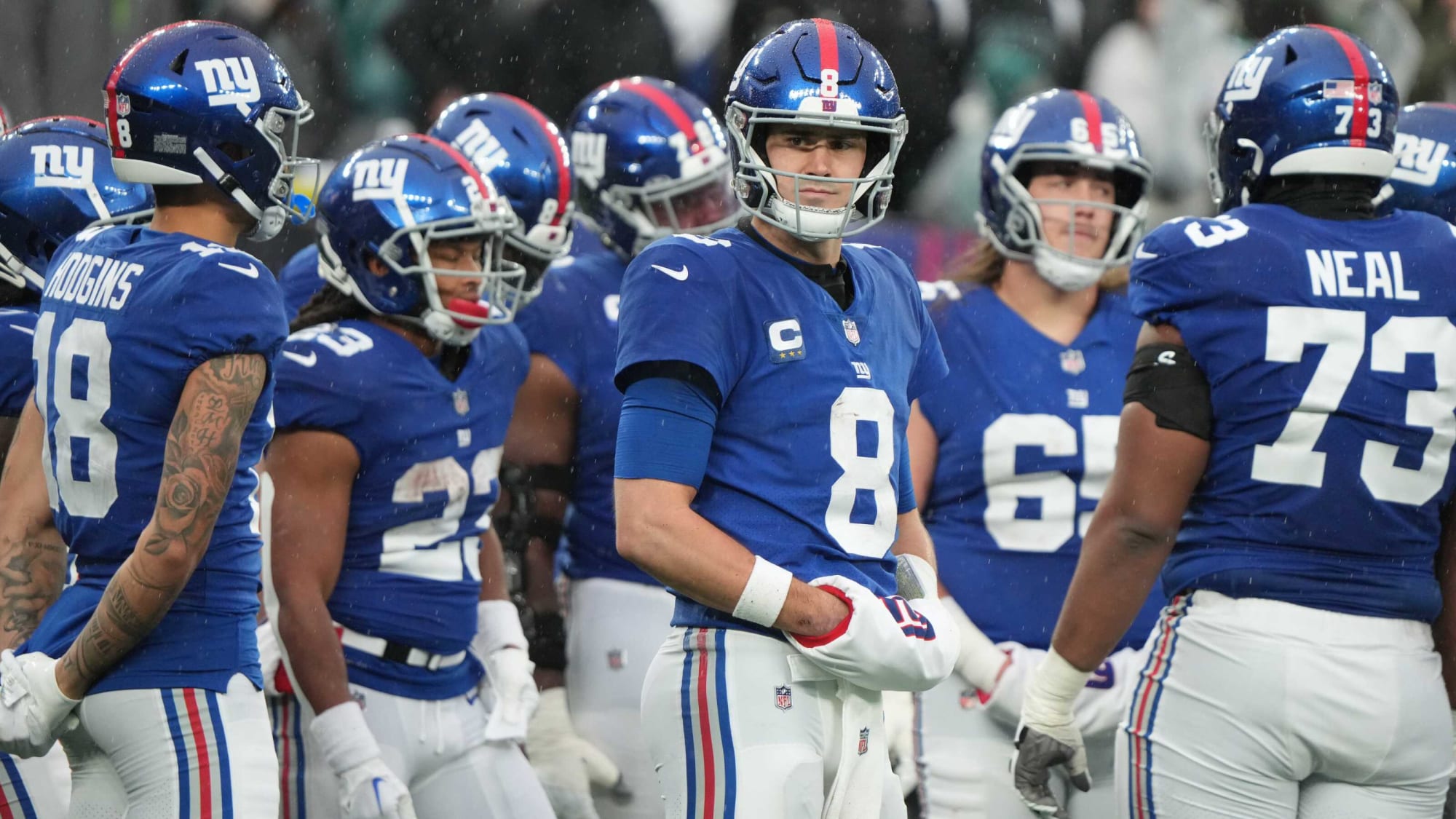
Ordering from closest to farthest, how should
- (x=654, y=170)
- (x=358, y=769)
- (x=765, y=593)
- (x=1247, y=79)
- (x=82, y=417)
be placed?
1. (x=765, y=593)
2. (x=82, y=417)
3. (x=1247, y=79)
4. (x=358, y=769)
5. (x=654, y=170)

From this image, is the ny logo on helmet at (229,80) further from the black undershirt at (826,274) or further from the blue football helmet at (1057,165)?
the blue football helmet at (1057,165)

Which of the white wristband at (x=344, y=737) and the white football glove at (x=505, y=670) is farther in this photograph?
the white football glove at (x=505, y=670)

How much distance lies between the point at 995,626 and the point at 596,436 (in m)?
1.21

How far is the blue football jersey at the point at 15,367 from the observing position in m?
3.68

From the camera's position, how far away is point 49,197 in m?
3.92

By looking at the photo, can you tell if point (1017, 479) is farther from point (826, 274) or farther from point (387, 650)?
point (387, 650)

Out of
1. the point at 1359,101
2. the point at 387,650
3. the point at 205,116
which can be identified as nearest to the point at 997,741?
the point at 387,650

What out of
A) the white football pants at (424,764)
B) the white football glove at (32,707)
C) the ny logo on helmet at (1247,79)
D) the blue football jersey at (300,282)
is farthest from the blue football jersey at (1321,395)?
the blue football jersey at (300,282)

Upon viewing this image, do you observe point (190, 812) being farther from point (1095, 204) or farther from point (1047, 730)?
point (1095, 204)

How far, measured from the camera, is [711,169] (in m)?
5.06

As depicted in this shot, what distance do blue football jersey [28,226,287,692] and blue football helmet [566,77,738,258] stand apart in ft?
6.87

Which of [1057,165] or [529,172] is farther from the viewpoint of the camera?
[529,172]

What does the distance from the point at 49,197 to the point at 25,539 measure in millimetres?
912

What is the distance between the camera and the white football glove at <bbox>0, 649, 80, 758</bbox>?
9.79 ft
